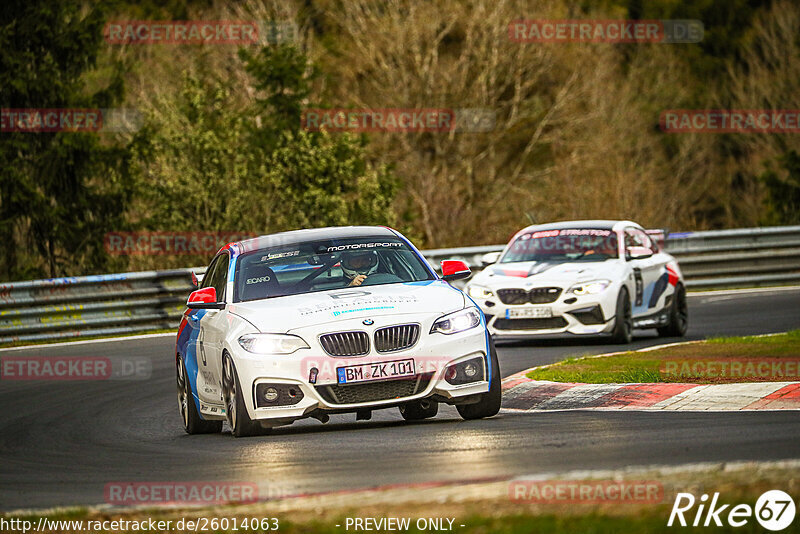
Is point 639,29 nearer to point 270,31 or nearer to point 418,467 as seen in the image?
point 270,31

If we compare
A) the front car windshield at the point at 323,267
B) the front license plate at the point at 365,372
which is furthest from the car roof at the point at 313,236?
the front license plate at the point at 365,372

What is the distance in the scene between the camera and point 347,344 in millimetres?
9930

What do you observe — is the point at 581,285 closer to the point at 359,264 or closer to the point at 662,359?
the point at 662,359

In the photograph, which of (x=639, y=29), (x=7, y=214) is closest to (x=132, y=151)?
(x=7, y=214)

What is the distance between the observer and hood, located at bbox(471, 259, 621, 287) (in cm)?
1739

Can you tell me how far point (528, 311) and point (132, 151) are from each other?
1587 cm

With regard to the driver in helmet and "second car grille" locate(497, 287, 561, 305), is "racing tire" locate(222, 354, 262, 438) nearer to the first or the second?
the driver in helmet

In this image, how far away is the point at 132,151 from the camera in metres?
31.0

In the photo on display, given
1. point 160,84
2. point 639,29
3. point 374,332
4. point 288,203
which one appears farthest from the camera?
point 639,29

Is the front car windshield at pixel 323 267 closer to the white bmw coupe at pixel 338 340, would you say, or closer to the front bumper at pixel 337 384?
the white bmw coupe at pixel 338 340

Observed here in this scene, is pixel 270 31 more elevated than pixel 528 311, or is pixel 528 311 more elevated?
pixel 270 31

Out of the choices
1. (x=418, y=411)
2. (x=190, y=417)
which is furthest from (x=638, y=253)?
(x=190, y=417)

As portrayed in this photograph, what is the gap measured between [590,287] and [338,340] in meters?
7.75

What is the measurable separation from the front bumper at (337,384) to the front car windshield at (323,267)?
987 mm
